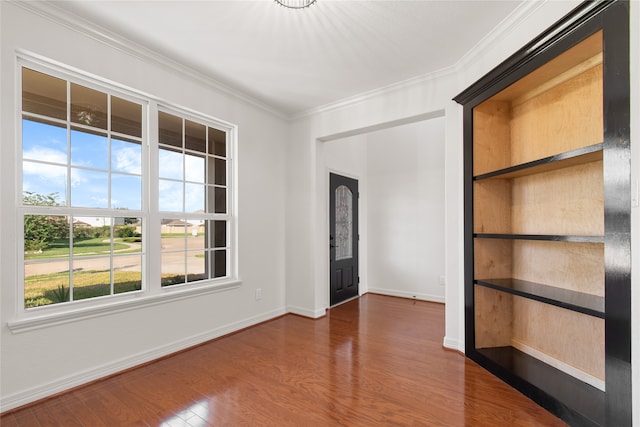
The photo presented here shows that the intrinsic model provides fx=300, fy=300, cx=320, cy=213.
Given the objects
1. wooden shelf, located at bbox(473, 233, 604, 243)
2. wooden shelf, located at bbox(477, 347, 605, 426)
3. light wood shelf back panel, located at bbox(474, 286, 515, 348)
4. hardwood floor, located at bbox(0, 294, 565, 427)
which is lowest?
hardwood floor, located at bbox(0, 294, 565, 427)

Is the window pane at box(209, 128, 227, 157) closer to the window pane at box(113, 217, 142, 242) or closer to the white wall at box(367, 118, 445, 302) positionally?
the window pane at box(113, 217, 142, 242)

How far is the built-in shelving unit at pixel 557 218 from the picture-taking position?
4.97 feet

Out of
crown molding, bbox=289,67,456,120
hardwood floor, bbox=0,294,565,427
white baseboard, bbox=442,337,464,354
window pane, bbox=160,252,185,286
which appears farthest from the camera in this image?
crown molding, bbox=289,67,456,120

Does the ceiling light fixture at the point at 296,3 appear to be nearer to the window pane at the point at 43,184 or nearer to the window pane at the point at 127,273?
the window pane at the point at 43,184

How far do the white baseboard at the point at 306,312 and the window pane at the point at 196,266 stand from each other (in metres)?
1.38

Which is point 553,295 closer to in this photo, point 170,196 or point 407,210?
point 407,210

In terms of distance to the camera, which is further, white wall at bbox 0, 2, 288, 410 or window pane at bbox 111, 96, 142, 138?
window pane at bbox 111, 96, 142, 138

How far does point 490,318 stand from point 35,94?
13.7ft

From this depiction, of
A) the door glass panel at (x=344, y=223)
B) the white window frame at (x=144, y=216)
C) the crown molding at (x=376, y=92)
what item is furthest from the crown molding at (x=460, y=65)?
the door glass panel at (x=344, y=223)

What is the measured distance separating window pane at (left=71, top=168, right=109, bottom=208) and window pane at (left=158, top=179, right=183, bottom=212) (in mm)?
466

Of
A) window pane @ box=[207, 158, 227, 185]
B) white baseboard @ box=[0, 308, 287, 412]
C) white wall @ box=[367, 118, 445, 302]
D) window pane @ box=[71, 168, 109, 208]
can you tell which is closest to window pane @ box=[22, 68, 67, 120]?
window pane @ box=[71, 168, 109, 208]

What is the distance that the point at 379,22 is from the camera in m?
2.36

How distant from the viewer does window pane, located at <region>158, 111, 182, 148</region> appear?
3.03 m

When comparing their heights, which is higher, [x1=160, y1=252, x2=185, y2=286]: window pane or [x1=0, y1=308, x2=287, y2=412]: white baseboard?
[x1=160, y1=252, x2=185, y2=286]: window pane
